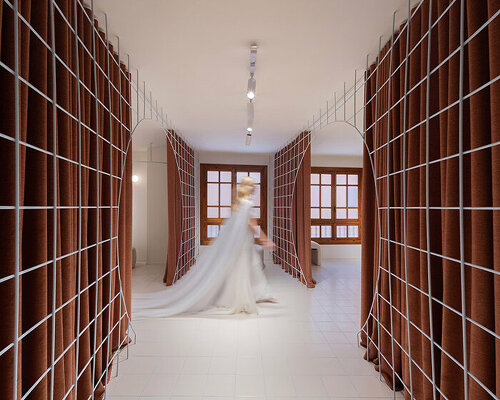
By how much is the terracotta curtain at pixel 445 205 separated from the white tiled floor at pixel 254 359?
0.39 meters

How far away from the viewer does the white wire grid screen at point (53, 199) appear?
1.11 metres

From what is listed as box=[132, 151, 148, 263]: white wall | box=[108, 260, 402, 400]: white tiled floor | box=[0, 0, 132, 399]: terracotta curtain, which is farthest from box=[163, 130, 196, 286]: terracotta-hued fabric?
box=[0, 0, 132, 399]: terracotta curtain

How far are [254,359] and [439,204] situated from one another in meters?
1.78

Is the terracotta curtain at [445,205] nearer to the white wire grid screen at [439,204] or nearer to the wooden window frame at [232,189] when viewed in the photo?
the white wire grid screen at [439,204]

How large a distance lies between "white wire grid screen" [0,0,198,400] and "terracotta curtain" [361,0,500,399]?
1716 millimetres

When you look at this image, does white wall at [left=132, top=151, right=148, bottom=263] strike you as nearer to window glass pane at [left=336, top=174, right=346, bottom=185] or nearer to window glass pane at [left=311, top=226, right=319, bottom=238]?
window glass pane at [left=311, top=226, right=319, bottom=238]

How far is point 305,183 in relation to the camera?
16.5 feet

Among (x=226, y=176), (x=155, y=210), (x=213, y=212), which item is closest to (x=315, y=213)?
(x=226, y=176)

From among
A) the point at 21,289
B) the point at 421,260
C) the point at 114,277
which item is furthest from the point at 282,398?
the point at 21,289

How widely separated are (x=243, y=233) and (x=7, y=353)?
107 inches

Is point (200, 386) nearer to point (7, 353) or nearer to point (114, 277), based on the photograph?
point (114, 277)

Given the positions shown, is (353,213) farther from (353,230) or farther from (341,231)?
(341,231)

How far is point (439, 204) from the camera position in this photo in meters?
1.71

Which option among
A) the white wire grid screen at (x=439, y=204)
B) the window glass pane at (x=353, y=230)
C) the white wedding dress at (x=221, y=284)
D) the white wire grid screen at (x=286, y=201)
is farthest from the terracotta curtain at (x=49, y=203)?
the window glass pane at (x=353, y=230)
